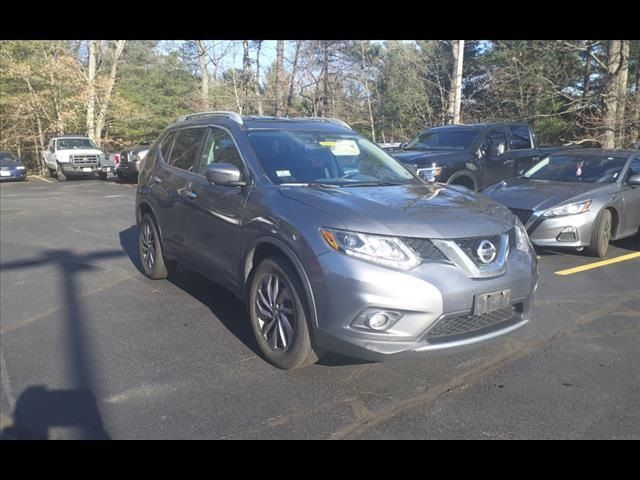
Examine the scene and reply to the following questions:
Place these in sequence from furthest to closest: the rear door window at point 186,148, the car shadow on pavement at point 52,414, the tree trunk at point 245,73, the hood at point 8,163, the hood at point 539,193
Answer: the tree trunk at point 245,73
the hood at point 8,163
the hood at point 539,193
the rear door window at point 186,148
the car shadow on pavement at point 52,414

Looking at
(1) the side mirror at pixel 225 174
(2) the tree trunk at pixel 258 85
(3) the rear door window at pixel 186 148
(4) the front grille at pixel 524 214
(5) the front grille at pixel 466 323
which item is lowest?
(5) the front grille at pixel 466 323

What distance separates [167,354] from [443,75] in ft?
92.1

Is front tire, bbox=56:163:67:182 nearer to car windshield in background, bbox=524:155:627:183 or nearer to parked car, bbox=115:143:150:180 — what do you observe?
parked car, bbox=115:143:150:180

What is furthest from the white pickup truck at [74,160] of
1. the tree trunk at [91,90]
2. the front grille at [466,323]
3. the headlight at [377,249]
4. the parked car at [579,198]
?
the front grille at [466,323]

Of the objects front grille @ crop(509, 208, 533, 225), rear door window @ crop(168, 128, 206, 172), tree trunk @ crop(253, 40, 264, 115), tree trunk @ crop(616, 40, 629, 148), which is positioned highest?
tree trunk @ crop(253, 40, 264, 115)

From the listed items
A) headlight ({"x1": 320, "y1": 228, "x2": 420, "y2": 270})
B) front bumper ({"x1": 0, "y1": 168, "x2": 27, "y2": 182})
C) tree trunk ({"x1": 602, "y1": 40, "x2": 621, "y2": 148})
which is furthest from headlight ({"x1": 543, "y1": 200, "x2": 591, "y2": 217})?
front bumper ({"x1": 0, "y1": 168, "x2": 27, "y2": 182})

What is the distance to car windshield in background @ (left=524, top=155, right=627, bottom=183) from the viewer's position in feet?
25.3

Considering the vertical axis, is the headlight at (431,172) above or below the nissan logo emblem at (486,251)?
above

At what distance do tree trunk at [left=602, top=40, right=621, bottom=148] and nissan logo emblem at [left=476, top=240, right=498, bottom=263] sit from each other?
14984 mm

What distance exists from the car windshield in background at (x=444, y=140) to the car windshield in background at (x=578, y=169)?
1948 mm

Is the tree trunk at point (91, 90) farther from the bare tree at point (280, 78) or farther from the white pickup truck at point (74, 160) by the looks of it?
the bare tree at point (280, 78)

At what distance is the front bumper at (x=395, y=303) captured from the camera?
10.6ft

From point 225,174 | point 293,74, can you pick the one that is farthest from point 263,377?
point 293,74

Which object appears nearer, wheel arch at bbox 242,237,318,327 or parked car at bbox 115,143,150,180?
wheel arch at bbox 242,237,318,327
